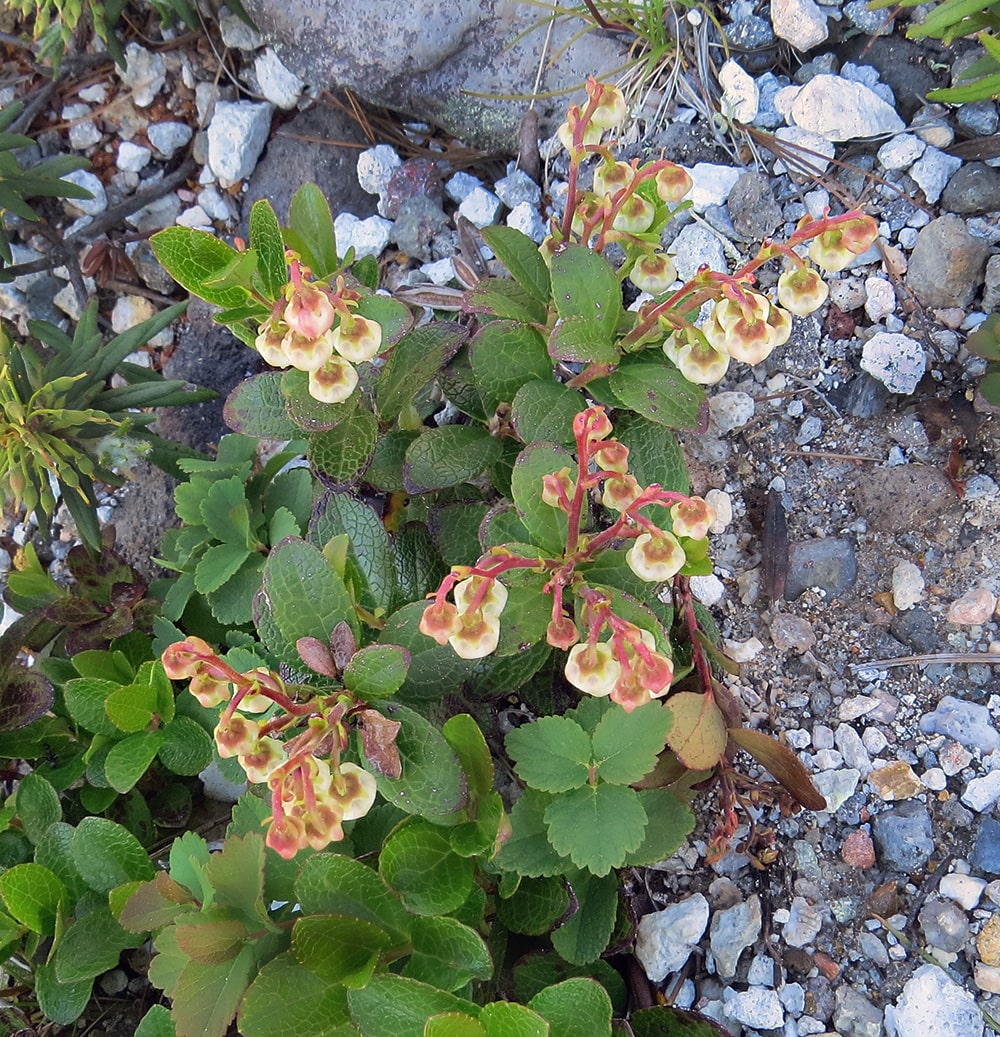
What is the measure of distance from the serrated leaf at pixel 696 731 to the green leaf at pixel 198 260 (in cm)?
93

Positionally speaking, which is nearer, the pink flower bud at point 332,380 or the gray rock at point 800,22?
the pink flower bud at point 332,380

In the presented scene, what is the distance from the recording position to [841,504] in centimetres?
185

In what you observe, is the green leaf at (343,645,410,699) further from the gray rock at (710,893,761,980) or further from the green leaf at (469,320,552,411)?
the gray rock at (710,893,761,980)

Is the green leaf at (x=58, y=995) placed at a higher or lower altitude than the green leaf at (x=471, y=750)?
lower

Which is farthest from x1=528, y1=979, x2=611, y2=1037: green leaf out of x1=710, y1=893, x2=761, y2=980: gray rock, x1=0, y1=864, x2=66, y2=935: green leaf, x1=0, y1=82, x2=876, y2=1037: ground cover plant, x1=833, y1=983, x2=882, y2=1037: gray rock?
x1=0, y1=864, x2=66, y2=935: green leaf

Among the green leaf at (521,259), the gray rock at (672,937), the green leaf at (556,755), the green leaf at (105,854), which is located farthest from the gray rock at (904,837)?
the green leaf at (105,854)

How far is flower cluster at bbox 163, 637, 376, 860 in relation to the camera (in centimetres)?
109

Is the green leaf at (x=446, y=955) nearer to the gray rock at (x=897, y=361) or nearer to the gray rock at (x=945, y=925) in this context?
the gray rock at (x=945, y=925)

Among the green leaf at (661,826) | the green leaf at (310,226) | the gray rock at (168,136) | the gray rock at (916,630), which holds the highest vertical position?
the green leaf at (310,226)

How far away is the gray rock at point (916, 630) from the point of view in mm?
1729

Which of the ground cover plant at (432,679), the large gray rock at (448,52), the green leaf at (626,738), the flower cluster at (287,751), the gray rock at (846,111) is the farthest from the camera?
the large gray rock at (448,52)

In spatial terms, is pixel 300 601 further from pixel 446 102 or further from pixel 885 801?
pixel 446 102

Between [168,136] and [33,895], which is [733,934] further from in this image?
[168,136]

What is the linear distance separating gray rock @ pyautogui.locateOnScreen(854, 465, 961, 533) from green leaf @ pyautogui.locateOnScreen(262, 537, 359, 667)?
1043 millimetres
